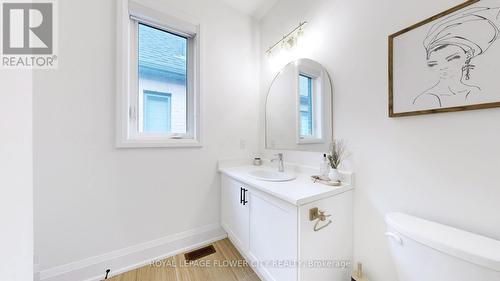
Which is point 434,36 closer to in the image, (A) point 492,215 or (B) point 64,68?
(A) point 492,215

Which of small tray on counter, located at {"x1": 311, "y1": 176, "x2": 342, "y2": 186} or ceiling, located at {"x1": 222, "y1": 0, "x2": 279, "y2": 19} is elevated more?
ceiling, located at {"x1": 222, "y1": 0, "x2": 279, "y2": 19}

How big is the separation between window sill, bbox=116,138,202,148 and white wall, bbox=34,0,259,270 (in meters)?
0.05

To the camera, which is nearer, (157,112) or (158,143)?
(158,143)

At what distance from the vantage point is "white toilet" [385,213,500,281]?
2.17ft

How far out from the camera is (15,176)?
42cm

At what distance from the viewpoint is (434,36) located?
92cm

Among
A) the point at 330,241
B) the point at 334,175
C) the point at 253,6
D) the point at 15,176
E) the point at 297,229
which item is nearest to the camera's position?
the point at 15,176

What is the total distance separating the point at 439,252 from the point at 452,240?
77 millimetres

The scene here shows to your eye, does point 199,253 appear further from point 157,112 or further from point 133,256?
point 157,112

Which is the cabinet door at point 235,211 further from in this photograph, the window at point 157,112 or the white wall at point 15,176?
the white wall at point 15,176

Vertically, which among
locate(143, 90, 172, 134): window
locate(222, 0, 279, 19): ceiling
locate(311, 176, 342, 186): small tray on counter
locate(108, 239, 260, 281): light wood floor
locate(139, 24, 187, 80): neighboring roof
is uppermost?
locate(222, 0, 279, 19): ceiling

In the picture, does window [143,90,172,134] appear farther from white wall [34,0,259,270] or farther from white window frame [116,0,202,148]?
white wall [34,0,259,270]

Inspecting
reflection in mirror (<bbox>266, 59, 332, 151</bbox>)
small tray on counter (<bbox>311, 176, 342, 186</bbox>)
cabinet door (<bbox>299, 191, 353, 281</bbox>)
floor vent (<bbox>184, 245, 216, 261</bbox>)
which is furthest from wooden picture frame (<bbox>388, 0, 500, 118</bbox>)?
floor vent (<bbox>184, 245, 216, 261</bbox>)

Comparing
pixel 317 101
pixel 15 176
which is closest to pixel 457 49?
pixel 317 101
